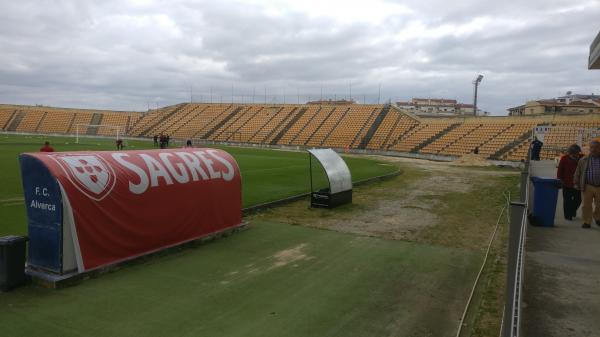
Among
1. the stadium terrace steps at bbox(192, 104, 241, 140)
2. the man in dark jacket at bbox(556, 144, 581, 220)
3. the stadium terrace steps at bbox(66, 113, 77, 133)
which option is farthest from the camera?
the stadium terrace steps at bbox(66, 113, 77, 133)

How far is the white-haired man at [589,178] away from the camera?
29.7 feet

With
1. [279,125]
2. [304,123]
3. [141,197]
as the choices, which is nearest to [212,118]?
[279,125]

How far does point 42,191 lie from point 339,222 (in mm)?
7933

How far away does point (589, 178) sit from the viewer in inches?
362

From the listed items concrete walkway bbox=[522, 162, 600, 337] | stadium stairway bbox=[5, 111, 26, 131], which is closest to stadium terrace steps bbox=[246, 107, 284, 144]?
stadium stairway bbox=[5, 111, 26, 131]

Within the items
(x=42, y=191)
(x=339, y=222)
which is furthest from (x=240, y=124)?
(x=42, y=191)

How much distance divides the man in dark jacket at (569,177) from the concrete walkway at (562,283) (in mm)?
1024

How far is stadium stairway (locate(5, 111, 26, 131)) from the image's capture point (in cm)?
7569

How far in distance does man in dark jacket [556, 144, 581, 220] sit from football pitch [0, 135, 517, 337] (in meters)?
2.12

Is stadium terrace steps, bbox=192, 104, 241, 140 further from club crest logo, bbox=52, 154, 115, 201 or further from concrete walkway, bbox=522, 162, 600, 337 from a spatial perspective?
concrete walkway, bbox=522, 162, 600, 337

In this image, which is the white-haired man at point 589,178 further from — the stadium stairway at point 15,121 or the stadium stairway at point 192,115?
the stadium stairway at point 15,121

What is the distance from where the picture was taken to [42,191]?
7258 mm

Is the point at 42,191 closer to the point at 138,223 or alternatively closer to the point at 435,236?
the point at 138,223

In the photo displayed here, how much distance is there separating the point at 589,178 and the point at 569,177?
0.98 meters
